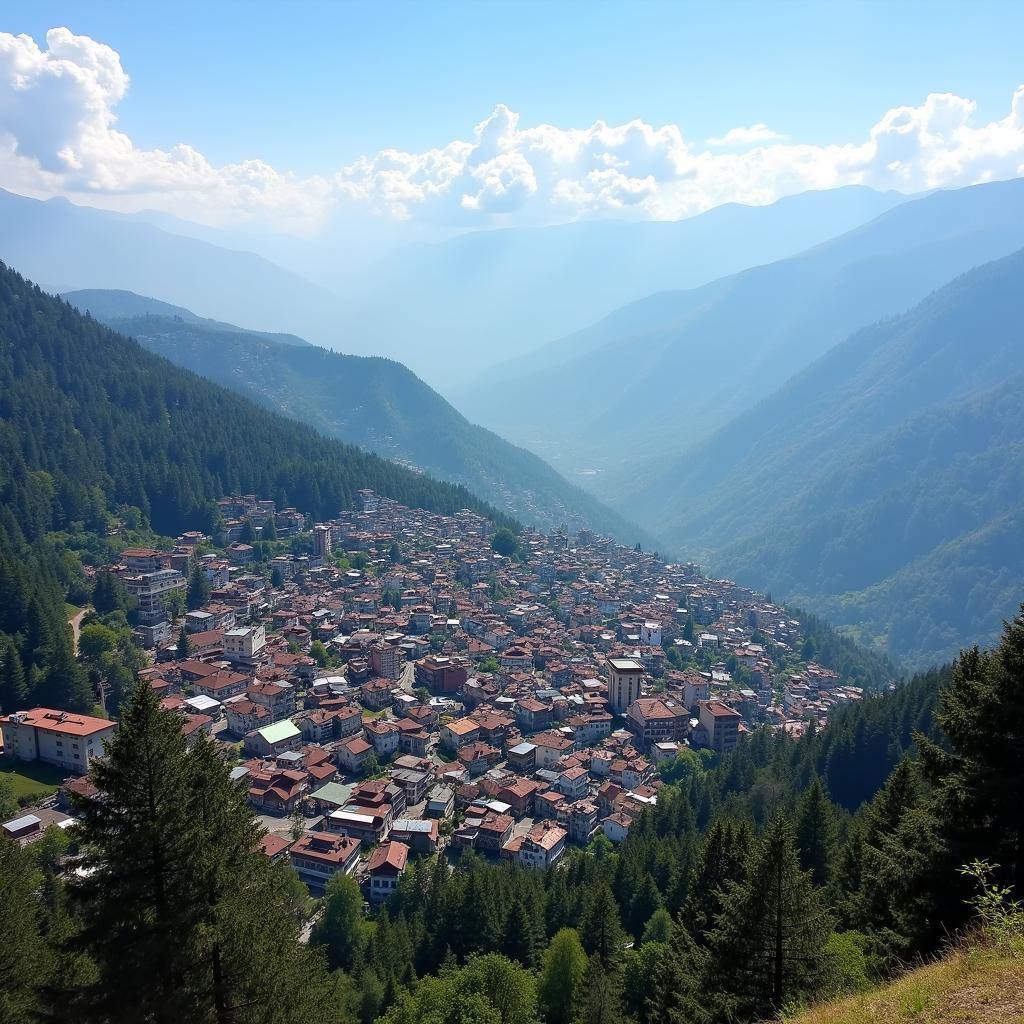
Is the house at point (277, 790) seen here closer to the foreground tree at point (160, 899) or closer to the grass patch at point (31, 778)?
the grass patch at point (31, 778)

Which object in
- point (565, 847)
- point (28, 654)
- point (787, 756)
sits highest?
point (28, 654)

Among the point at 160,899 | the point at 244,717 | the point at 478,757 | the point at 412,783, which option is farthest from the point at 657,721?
the point at 160,899

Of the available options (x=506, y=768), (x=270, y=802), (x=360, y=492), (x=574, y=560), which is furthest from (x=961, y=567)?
(x=270, y=802)

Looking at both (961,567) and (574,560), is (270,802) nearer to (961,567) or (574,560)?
(574,560)

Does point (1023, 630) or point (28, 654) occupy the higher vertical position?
point (1023, 630)

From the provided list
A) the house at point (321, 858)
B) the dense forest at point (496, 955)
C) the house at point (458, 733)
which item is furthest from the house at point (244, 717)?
the dense forest at point (496, 955)
